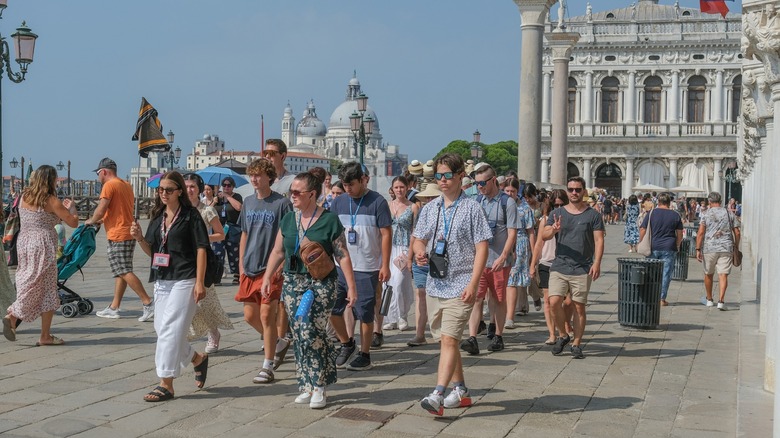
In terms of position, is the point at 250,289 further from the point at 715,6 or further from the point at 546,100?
the point at 546,100

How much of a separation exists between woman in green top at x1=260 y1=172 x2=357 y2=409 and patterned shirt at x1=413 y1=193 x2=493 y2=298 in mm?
624

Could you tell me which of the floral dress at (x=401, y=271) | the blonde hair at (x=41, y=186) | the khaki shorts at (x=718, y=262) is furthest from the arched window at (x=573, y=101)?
the blonde hair at (x=41, y=186)

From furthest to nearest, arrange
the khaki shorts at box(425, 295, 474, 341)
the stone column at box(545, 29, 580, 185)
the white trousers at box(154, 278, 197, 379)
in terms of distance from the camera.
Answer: the stone column at box(545, 29, 580, 185) < the white trousers at box(154, 278, 197, 379) < the khaki shorts at box(425, 295, 474, 341)

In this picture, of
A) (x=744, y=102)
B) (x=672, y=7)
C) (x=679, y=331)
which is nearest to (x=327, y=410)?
(x=679, y=331)

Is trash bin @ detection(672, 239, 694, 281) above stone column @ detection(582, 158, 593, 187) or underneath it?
underneath

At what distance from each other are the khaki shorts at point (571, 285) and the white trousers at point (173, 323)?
3195 millimetres

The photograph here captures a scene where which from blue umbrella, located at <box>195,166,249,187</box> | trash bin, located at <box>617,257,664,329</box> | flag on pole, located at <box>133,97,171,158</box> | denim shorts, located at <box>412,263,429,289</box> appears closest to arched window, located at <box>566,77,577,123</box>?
blue umbrella, located at <box>195,166,249,187</box>

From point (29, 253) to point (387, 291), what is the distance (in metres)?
3.22

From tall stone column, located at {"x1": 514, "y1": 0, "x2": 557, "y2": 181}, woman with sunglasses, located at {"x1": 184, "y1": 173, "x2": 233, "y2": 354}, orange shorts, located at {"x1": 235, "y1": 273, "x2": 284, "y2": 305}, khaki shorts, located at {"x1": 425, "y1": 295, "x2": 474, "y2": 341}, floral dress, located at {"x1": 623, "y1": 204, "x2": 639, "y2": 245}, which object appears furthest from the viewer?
floral dress, located at {"x1": 623, "y1": 204, "x2": 639, "y2": 245}

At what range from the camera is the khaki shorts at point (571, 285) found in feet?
26.4

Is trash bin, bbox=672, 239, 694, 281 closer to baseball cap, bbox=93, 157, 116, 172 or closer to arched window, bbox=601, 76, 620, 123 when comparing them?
baseball cap, bbox=93, 157, 116, 172

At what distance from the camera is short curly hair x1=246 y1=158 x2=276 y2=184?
286 inches

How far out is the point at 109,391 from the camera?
661cm

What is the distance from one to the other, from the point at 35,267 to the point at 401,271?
333cm
